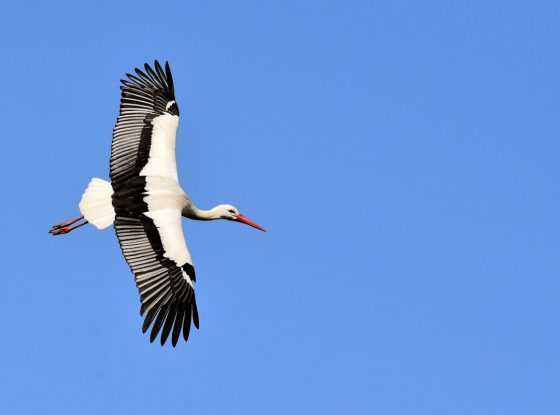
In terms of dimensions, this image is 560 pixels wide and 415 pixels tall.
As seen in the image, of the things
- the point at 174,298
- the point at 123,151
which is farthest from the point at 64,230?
the point at 174,298

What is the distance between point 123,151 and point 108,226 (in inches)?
64.0

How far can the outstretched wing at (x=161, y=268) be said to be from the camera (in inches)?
768

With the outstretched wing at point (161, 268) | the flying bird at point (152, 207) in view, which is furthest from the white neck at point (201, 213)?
the outstretched wing at point (161, 268)

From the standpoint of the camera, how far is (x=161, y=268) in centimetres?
2012

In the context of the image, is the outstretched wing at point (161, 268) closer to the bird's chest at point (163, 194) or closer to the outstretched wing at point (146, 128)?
the bird's chest at point (163, 194)

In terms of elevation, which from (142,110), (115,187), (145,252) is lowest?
(145,252)

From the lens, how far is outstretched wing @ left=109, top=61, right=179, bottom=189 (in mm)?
21703

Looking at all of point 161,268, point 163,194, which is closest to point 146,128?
point 163,194

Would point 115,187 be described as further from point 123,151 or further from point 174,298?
point 174,298

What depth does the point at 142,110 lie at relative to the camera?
22828 millimetres

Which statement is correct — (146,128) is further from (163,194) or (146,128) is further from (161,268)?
(161,268)

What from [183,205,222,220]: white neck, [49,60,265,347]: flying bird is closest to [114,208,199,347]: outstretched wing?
[49,60,265,347]: flying bird

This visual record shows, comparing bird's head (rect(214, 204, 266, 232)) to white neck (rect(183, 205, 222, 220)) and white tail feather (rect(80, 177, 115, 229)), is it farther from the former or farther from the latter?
white tail feather (rect(80, 177, 115, 229))

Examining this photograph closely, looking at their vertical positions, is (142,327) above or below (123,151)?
below
